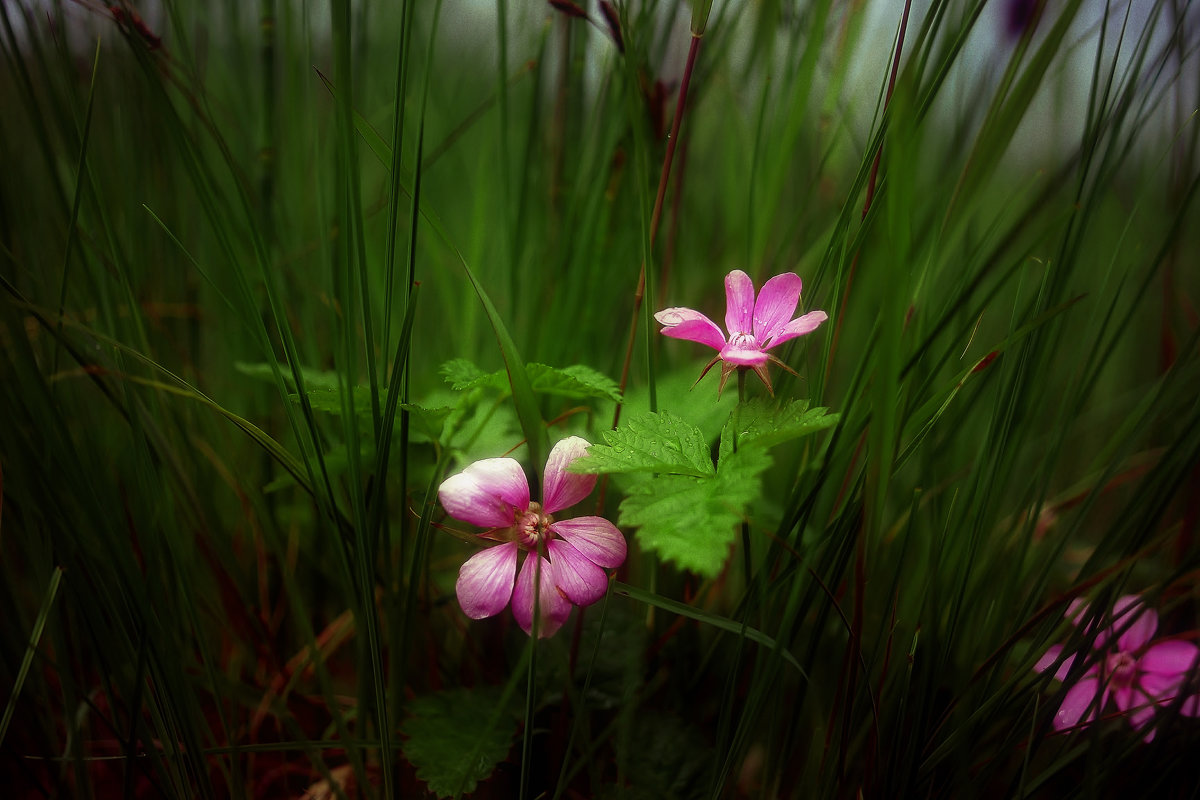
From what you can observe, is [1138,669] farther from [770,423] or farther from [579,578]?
[579,578]

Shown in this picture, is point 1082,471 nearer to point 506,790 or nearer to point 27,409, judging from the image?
point 506,790

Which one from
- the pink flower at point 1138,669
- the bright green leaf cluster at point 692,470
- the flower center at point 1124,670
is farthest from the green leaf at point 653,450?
the flower center at point 1124,670

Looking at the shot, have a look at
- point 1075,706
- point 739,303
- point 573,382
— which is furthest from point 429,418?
point 1075,706

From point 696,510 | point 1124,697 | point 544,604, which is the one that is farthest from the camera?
point 1124,697

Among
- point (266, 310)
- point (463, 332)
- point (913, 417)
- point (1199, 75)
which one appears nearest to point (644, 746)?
point (913, 417)

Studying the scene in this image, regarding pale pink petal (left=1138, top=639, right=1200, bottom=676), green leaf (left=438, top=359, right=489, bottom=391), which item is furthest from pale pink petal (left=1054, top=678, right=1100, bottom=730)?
green leaf (left=438, top=359, right=489, bottom=391)

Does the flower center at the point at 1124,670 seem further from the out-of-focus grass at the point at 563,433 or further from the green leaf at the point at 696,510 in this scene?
the green leaf at the point at 696,510
